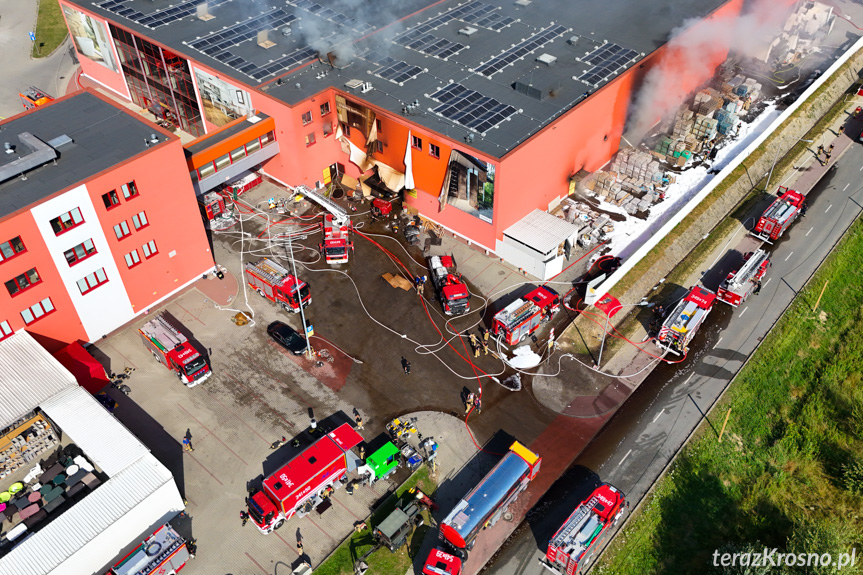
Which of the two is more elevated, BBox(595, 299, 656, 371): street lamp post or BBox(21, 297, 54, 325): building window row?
BBox(21, 297, 54, 325): building window row

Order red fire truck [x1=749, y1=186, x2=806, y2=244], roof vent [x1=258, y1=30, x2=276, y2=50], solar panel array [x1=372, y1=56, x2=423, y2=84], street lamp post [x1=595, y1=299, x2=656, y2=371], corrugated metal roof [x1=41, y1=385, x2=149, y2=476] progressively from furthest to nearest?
1. roof vent [x1=258, y1=30, x2=276, y2=50]
2. solar panel array [x1=372, y1=56, x2=423, y2=84]
3. red fire truck [x1=749, y1=186, x2=806, y2=244]
4. street lamp post [x1=595, y1=299, x2=656, y2=371]
5. corrugated metal roof [x1=41, y1=385, x2=149, y2=476]

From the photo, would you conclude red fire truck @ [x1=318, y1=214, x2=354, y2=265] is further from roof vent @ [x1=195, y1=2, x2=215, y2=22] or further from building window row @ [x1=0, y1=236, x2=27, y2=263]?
roof vent @ [x1=195, y1=2, x2=215, y2=22]

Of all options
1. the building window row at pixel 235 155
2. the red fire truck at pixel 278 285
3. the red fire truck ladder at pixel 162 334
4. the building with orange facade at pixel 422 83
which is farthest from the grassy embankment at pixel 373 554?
the building window row at pixel 235 155

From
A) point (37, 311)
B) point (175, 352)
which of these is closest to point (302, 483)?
point (175, 352)

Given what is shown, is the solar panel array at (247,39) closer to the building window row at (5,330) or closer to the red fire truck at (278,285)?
the red fire truck at (278,285)

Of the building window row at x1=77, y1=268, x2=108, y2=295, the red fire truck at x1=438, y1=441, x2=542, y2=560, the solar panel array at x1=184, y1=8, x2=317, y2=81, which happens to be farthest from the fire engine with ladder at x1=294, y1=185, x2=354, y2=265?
the red fire truck at x1=438, y1=441, x2=542, y2=560

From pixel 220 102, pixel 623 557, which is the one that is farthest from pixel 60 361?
pixel 623 557
